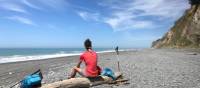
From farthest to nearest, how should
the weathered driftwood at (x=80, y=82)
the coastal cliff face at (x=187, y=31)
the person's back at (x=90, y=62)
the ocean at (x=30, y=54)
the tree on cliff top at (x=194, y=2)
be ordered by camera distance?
1. the tree on cliff top at (x=194, y=2)
2. the coastal cliff face at (x=187, y=31)
3. the ocean at (x=30, y=54)
4. the person's back at (x=90, y=62)
5. the weathered driftwood at (x=80, y=82)

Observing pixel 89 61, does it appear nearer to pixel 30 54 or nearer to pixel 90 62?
pixel 90 62

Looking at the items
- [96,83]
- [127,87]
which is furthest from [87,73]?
[127,87]

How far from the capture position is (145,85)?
1297 cm

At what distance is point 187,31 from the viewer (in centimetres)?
5925

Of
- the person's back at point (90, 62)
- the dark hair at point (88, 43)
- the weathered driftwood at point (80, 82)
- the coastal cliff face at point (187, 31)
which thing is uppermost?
the coastal cliff face at point (187, 31)

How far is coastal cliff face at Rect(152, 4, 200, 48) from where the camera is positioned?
54369 mm

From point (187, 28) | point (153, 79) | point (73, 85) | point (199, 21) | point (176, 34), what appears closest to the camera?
point (73, 85)

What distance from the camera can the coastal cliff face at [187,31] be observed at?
178 feet

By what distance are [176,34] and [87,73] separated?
187ft

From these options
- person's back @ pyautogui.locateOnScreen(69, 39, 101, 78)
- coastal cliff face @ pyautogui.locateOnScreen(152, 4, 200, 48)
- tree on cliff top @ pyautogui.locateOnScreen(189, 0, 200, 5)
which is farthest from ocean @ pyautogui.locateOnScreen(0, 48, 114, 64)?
person's back @ pyautogui.locateOnScreen(69, 39, 101, 78)

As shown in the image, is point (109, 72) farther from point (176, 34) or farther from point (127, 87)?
point (176, 34)

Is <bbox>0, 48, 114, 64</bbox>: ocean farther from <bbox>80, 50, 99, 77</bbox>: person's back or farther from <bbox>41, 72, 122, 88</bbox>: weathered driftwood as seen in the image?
<bbox>80, 50, 99, 77</bbox>: person's back

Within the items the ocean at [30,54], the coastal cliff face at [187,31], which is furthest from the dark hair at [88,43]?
the coastal cliff face at [187,31]

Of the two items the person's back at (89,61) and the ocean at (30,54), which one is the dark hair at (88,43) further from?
the ocean at (30,54)
